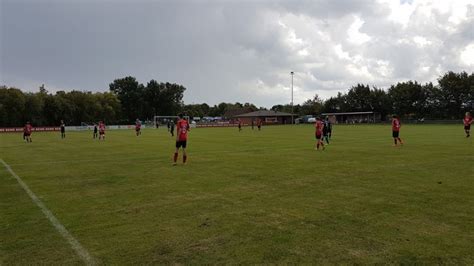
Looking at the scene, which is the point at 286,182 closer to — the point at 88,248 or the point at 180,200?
the point at 180,200

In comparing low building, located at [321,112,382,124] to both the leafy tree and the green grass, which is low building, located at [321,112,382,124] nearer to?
the leafy tree

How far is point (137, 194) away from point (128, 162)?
758 cm

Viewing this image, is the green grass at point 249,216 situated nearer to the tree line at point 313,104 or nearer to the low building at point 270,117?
A: the tree line at point 313,104

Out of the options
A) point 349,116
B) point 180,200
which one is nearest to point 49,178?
point 180,200

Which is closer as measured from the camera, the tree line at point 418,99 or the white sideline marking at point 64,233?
the white sideline marking at point 64,233

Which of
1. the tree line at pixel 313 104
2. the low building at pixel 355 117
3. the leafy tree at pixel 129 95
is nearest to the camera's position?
the tree line at pixel 313 104

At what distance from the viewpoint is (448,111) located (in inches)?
3570

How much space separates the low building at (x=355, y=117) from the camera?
104 m

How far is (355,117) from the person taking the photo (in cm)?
11044

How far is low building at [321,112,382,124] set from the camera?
104162mm

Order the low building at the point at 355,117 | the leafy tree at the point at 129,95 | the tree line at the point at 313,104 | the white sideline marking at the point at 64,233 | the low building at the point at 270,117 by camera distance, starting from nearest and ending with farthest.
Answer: the white sideline marking at the point at 64,233
the tree line at the point at 313,104
the low building at the point at 355,117
the low building at the point at 270,117
the leafy tree at the point at 129,95

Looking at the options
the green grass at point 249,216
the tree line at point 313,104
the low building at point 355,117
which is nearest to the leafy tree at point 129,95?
the tree line at point 313,104

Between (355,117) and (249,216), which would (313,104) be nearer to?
(355,117)

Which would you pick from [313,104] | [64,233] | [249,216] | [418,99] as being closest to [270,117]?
[313,104]
